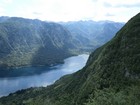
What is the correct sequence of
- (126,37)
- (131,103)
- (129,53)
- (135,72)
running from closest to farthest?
(131,103)
(135,72)
(129,53)
(126,37)

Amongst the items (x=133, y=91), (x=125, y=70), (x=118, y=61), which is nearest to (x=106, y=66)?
(x=118, y=61)

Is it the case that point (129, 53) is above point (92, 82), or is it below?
above

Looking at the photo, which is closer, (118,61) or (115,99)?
(115,99)

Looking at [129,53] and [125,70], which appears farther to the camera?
[129,53]

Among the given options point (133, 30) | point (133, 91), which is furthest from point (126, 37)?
point (133, 91)

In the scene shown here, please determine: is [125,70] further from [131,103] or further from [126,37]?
[131,103]

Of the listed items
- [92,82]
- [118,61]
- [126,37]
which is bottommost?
[92,82]

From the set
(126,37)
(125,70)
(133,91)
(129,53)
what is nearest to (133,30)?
(126,37)

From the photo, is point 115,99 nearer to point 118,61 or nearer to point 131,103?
point 131,103

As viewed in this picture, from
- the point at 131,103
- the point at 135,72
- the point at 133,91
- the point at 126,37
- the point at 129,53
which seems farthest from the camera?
the point at 126,37

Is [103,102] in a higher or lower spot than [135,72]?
higher
